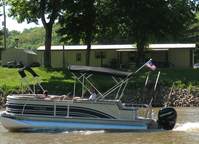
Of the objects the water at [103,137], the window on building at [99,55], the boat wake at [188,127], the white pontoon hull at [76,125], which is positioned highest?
the window on building at [99,55]

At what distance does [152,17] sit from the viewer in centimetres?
6475

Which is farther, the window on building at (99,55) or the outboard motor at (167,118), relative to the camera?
the window on building at (99,55)

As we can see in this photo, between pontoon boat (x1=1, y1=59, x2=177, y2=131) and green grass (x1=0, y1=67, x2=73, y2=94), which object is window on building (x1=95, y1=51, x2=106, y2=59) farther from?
pontoon boat (x1=1, y1=59, x2=177, y2=131)

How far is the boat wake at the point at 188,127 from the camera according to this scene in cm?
3085

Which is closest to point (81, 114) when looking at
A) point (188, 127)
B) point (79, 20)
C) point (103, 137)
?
point (103, 137)

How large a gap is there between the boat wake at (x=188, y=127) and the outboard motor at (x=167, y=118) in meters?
1.12

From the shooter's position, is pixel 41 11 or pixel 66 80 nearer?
pixel 66 80

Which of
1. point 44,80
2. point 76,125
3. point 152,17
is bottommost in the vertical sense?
point 76,125

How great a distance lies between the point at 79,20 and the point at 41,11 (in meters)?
4.35

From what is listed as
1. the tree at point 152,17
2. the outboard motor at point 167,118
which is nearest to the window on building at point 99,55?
the tree at point 152,17

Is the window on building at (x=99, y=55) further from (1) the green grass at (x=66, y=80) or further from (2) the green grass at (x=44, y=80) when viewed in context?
(2) the green grass at (x=44, y=80)

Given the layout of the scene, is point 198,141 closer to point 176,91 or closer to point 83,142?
point 83,142

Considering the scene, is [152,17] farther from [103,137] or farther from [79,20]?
[103,137]

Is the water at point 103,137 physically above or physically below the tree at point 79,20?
below
